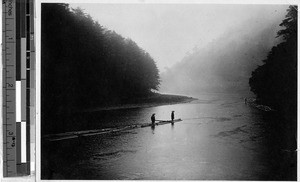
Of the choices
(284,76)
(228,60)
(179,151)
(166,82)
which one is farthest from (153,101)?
(284,76)

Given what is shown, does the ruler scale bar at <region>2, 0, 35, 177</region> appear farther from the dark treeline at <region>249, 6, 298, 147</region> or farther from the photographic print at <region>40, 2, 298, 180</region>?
the dark treeline at <region>249, 6, 298, 147</region>

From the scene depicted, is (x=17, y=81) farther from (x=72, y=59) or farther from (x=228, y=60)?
(x=228, y=60)

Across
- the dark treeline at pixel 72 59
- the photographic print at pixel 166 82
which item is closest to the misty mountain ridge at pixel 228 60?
the photographic print at pixel 166 82

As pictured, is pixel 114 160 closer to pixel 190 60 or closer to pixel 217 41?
pixel 190 60

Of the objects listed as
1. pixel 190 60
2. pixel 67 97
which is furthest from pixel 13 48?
pixel 190 60

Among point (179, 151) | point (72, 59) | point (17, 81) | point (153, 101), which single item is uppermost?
point (72, 59)

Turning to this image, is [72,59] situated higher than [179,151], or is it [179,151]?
[72,59]

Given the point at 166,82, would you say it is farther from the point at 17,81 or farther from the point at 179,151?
the point at 17,81
